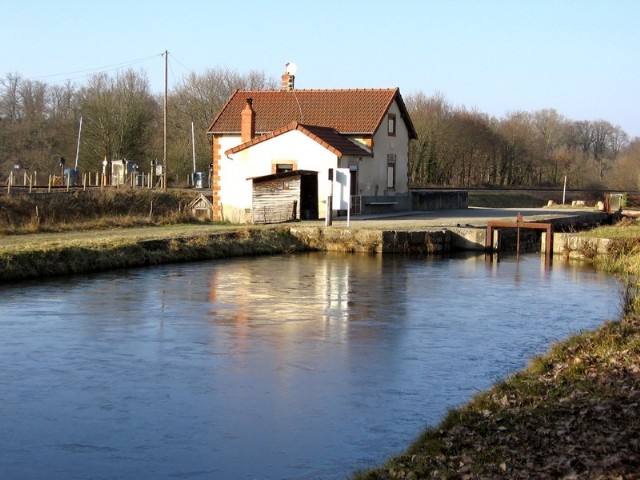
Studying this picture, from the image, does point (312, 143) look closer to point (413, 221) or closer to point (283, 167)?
point (283, 167)

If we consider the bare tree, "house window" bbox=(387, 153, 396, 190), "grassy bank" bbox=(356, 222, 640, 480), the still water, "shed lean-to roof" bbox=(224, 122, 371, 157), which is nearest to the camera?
"grassy bank" bbox=(356, 222, 640, 480)

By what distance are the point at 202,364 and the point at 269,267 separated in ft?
37.4

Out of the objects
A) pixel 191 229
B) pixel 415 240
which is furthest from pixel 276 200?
pixel 415 240

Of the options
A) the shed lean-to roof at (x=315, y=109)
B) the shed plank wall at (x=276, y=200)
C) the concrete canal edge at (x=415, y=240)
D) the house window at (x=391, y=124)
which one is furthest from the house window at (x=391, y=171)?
the concrete canal edge at (x=415, y=240)

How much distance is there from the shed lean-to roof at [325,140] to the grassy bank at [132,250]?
16.0 ft

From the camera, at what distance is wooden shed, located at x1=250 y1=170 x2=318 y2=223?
30.8 metres

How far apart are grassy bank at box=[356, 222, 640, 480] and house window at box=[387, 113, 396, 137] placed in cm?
2644

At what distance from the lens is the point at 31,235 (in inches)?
1000

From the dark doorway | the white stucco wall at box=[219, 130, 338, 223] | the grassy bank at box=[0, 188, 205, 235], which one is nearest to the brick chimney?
the white stucco wall at box=[219, 130, 338, 223]

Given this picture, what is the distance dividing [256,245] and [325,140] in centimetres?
671

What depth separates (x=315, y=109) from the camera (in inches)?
1448

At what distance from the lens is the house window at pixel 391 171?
122 feet

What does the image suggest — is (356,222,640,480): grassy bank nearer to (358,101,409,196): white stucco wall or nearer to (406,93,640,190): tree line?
(358,101,409,196): white stucco wall

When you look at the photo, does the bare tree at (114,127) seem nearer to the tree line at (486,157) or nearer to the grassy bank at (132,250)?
the tree line at (486,157)
